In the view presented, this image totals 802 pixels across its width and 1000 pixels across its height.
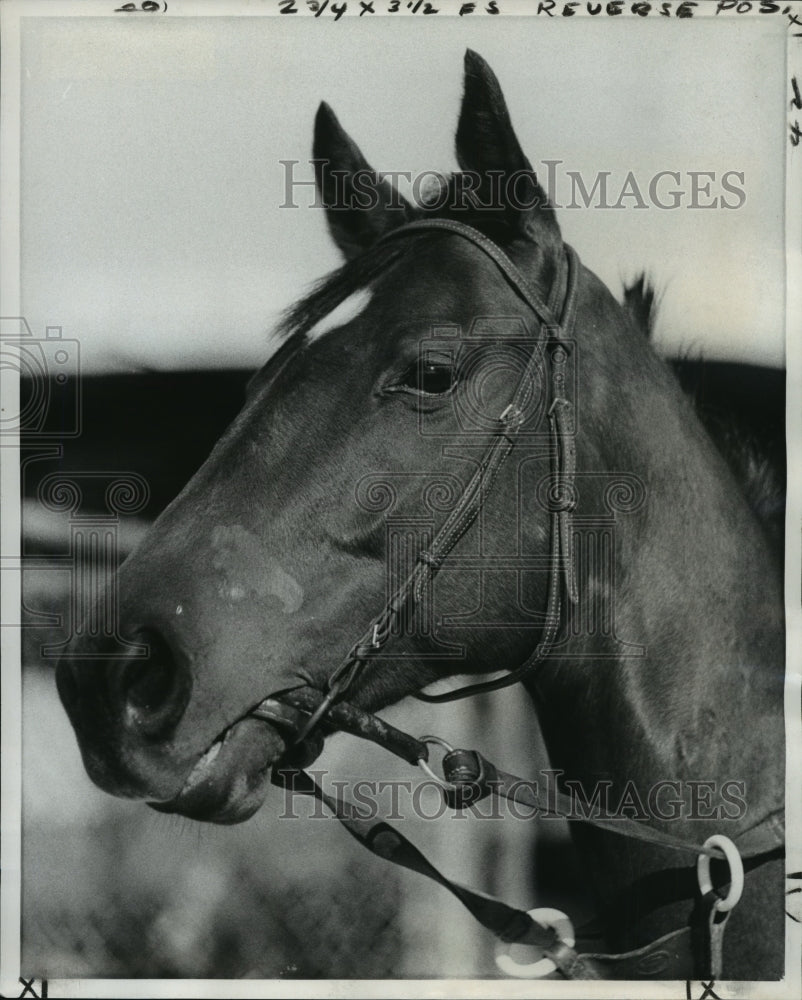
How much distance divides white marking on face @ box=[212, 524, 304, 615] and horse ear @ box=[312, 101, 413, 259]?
53cm

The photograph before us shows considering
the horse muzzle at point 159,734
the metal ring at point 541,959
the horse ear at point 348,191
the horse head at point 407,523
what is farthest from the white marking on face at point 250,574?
the metal ring at point 541,959

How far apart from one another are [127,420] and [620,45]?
1.00 metres

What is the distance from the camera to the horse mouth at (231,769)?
139 cm

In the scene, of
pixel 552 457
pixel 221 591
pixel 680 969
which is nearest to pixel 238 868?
pixel 221 591

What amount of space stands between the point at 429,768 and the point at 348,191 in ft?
2.97

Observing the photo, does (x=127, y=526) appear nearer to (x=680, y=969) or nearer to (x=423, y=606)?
(x=423, y=606)

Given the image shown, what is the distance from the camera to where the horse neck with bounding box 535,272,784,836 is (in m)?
1.48

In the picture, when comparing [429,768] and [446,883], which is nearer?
[429,768]

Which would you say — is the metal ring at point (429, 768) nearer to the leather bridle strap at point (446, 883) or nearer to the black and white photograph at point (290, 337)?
the black and white photograph at point (290, 337)

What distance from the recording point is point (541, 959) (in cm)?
161

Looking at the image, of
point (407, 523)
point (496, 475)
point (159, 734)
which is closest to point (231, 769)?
point (159, 734)

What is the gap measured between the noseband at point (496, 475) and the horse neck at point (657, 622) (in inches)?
1.9

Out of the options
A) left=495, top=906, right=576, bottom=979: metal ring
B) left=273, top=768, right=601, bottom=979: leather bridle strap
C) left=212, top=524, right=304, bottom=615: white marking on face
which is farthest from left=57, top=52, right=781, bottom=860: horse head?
left=495, top=906, right=576, bottom=979: metal ring

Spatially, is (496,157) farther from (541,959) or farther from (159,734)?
(541,959)
